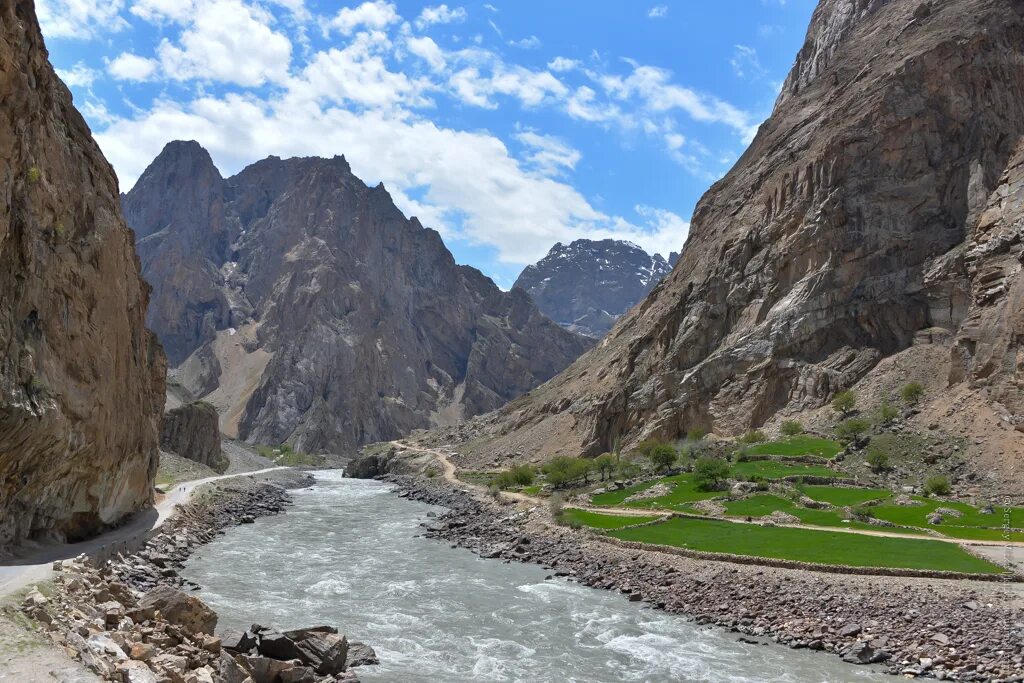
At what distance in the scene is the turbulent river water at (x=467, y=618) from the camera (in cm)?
2180

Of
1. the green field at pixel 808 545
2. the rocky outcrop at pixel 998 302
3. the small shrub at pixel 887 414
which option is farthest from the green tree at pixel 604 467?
the rocky outcrop at pixel 998 302

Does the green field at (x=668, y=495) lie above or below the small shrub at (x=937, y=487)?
below

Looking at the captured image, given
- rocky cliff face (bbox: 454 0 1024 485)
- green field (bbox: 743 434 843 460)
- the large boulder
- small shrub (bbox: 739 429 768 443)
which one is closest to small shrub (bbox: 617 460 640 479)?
green field (bbox: 743 434 843 460)

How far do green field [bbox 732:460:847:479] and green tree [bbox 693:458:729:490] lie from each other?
2.15m

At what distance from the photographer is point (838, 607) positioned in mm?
26281

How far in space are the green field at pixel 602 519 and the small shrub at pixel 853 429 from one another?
27.2 meters

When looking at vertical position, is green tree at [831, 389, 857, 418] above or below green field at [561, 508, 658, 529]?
above

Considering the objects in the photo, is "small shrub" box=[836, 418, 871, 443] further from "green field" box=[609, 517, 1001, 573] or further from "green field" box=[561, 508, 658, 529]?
"green field" box=[561, 508, 658, 529]

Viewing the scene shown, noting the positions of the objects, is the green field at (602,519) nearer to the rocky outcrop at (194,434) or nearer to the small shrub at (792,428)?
the small shrub at (792,428)

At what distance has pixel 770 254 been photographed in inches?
3600

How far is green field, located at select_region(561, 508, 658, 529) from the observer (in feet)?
155

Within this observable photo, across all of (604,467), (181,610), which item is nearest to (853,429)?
(604,467)

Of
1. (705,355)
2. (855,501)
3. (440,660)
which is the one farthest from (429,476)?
(440,660)

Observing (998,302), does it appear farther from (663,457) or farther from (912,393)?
(663,457)
